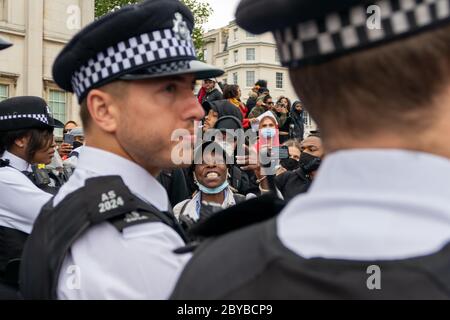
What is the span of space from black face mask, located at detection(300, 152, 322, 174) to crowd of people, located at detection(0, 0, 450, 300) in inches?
122

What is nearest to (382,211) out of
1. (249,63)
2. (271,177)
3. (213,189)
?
(271,177)

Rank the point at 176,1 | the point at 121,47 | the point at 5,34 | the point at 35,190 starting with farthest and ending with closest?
the point at 5,34 < the point at 35,190 < the point at 176,1 < the point at 121,47

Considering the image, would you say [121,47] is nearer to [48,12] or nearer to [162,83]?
[162,83]

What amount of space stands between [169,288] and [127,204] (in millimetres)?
303

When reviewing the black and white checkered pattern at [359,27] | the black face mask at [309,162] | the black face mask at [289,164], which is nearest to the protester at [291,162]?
the black face mask at [289,164]

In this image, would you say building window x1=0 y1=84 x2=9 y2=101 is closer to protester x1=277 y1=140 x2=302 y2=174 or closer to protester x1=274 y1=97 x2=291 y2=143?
protester x1=274 y1=97 x2=291 y2=143

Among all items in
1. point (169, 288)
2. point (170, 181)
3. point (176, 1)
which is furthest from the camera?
point (170, 181)

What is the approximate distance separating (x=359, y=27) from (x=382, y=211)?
317 mm

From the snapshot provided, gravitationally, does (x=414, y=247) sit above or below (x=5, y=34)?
below

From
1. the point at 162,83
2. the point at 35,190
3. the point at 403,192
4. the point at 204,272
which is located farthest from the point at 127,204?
the point at 35,190

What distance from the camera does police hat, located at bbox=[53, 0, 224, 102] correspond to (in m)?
2.09

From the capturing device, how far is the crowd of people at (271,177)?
1003mm

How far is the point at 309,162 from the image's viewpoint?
5562mm

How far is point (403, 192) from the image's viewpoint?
3.35ft
